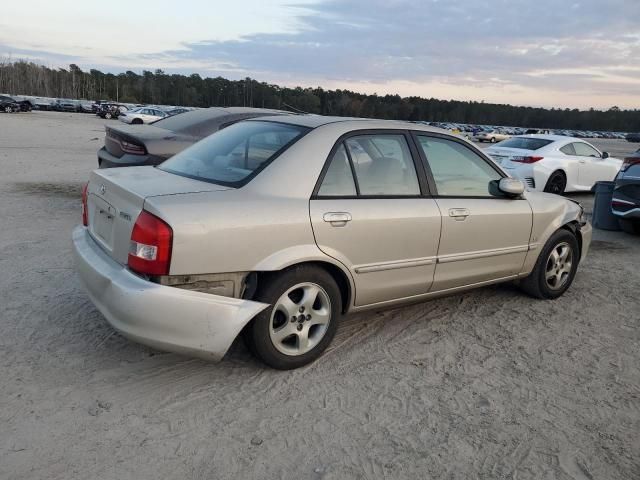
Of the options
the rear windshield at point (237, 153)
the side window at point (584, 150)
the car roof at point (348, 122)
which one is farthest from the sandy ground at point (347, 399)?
the side window at point (584, 150)

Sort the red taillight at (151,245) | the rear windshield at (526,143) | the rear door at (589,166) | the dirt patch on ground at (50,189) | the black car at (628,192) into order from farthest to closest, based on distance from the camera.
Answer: the rear door at (589,166)
the rear windshield at (526,143)
the dirt patch on ground at (50,189)
the black car at (628,192)
the red taillight at (151,245)

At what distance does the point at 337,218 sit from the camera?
3.46m

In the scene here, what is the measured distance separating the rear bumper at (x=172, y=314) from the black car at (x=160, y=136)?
380 centimetres

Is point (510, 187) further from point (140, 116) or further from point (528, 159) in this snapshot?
point (140, 116)

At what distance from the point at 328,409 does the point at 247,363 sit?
0.73m

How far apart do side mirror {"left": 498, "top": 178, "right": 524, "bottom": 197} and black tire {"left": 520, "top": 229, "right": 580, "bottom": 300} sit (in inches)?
30.8

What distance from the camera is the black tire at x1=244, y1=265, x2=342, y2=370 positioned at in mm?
3270

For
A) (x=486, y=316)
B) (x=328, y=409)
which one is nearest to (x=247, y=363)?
(x=328, y=409)

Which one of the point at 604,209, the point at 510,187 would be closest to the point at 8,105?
the point at 604,209

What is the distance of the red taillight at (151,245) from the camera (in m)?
Answer: 2.93

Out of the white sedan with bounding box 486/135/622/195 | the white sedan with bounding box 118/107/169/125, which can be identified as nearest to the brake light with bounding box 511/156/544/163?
the white sedan with bounding box 486/135/622/195

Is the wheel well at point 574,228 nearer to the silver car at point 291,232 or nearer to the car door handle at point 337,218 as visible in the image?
the silver car at point 291,232

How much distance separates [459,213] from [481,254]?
456 mm

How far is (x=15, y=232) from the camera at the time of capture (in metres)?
6.51
